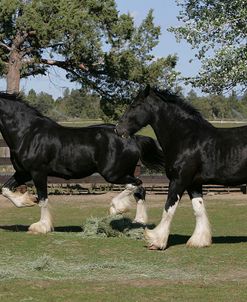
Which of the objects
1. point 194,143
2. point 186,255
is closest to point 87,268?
point 186,255

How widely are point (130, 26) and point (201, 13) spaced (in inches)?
120

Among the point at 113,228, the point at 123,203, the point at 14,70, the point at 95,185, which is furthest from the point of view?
the point at 14,70

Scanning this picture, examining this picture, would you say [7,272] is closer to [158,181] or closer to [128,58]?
[158,181]

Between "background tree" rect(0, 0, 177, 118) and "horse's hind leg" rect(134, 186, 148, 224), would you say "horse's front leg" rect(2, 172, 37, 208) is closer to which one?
"horse's hind leg" rect(134, 186, 148, 224)

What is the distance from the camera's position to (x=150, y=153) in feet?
42.7

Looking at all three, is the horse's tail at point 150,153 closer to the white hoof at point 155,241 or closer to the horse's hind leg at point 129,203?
the horse's hind leg at point 129,203

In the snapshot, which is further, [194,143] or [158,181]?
[158,181]

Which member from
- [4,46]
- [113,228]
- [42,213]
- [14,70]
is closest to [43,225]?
[42,213]

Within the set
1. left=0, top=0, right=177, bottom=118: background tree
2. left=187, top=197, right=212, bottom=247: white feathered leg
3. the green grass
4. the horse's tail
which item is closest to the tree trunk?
left=0, top=0, right=177, bottom=118: background tree

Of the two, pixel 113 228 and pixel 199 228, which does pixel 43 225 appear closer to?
pixel 113 228

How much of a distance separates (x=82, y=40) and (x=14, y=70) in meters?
3.09

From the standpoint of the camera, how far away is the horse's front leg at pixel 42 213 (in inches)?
468

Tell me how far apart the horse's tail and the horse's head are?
208cm

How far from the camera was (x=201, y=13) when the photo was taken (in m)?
27.8
